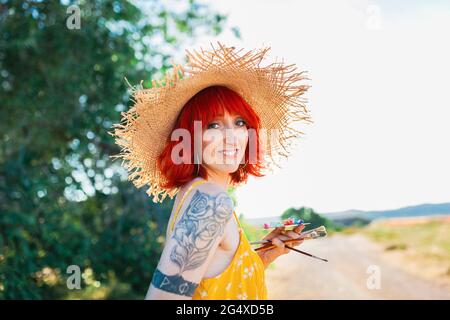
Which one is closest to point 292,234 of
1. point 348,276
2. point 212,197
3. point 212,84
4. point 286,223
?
point 286,223

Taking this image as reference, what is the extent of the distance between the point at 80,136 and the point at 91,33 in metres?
1.11

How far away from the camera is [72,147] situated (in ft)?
21.0

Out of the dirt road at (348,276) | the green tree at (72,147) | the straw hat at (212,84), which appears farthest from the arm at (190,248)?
the dirt road at (348,276)

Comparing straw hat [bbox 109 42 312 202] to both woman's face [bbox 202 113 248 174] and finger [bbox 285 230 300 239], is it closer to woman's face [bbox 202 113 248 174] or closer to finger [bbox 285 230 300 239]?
woman's face [bbox 202 113 248 174]

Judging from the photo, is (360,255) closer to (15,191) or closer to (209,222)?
(15,191)

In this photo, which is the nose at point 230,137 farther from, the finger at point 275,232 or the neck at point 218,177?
the finger at point 275,232

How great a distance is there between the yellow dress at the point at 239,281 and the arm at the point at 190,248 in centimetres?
6

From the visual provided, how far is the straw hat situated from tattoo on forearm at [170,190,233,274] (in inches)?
12.9

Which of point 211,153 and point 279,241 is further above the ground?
point 211,153

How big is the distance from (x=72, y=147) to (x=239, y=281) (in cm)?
516

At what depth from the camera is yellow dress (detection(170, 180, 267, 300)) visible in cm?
155

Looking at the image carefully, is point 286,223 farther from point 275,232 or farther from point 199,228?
point 199,228

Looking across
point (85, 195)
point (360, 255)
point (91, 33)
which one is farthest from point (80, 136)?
point (360, 255)
